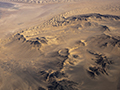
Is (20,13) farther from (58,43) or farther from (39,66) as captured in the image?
(39,66)

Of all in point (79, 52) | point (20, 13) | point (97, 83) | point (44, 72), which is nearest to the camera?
point (97, 83)

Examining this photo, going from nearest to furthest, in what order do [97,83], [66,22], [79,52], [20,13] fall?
[97,83], [79,52], [66,22], [20,13]

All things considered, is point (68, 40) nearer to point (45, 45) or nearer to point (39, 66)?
point (45, 45)

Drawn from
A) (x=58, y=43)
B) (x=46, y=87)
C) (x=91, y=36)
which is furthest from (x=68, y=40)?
(x=46, y=87)

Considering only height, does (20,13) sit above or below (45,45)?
above

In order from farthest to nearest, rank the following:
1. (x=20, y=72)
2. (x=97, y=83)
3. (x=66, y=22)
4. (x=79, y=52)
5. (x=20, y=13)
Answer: (x=20, y=13) < (x=66, y=22) < (x=79, y=52) < (x=20, y=72) < (x=97, y=83)

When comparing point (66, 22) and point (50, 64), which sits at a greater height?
point (66, 22)

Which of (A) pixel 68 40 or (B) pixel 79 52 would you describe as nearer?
(B) pixel 79 52

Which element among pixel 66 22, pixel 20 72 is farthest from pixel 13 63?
pixel 66 22

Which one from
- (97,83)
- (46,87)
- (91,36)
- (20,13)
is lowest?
(46,87)
